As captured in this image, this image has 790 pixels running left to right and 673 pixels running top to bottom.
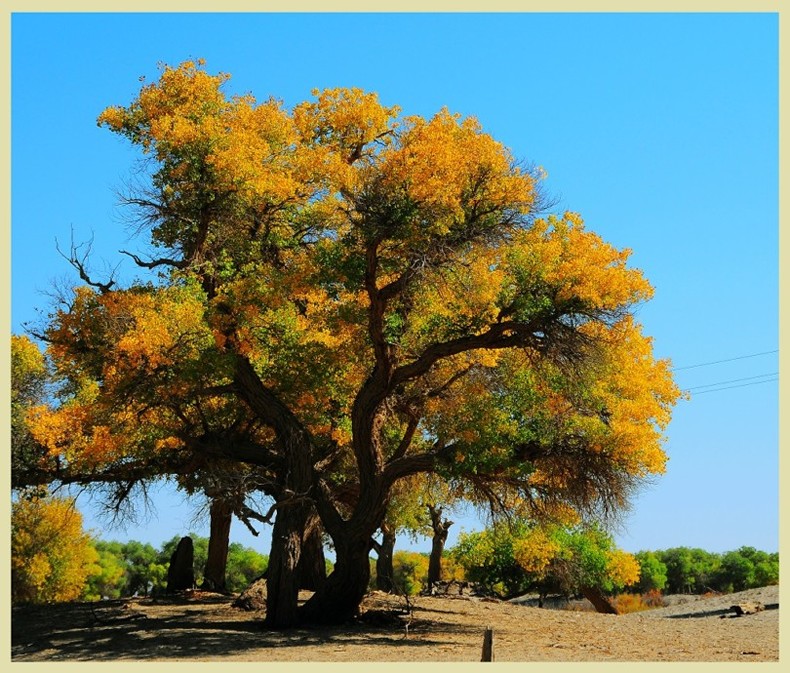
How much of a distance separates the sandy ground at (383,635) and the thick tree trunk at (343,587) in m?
0.42

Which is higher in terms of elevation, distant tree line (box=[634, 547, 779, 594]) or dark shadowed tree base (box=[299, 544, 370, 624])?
distant tree line (box=[634, 547, 779, 594])

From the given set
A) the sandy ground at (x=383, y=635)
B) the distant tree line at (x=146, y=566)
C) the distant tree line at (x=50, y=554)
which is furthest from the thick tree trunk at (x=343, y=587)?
the distant tree line at (x=146, y=566)

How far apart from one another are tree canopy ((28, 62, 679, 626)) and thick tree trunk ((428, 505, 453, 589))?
8.61 meters

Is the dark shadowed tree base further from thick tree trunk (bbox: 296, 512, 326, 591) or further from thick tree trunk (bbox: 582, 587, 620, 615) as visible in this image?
thick tree trunk (bbox: 582, 587, 620, 615)

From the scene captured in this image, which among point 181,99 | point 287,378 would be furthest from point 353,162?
point 287,378

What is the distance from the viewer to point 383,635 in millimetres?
17594

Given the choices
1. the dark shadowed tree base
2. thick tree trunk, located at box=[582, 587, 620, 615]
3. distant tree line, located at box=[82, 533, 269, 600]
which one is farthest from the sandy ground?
distant tree line, located at box=[82, 533, 269, 600]

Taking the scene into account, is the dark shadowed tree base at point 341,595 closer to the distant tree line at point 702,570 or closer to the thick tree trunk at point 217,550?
the thick tree trunk at point 217,550

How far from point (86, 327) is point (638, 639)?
37.3 ft

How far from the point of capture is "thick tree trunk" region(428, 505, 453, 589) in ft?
99.7

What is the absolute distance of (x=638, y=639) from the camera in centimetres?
1808

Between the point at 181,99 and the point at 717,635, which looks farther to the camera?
the point at 181,99

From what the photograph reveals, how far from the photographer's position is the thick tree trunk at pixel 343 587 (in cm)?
1912

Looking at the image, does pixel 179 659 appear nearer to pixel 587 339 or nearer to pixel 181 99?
pixel 587 339
